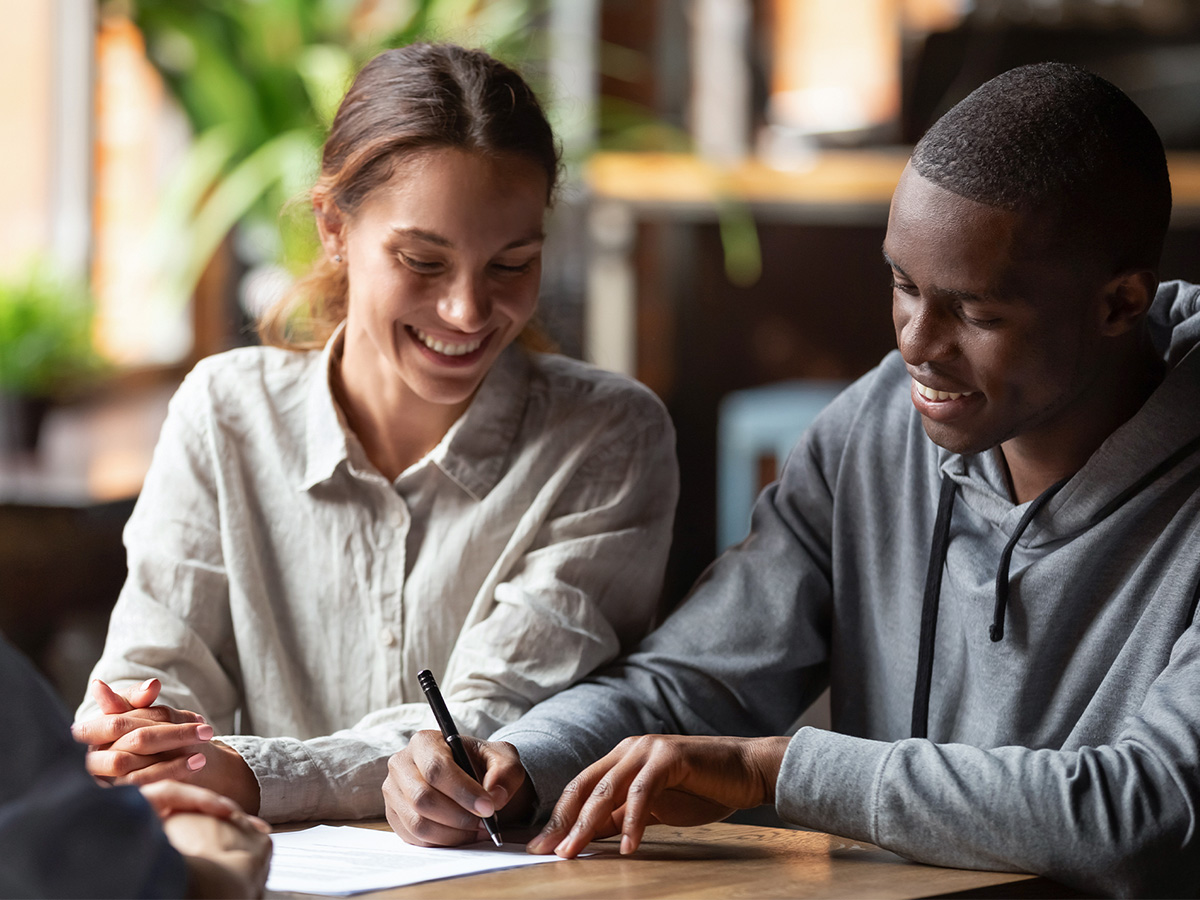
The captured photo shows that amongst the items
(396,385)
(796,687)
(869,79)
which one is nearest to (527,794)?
(796,687)

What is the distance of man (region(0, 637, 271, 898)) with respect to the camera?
734mm

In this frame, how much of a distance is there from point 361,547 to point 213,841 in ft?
1.94

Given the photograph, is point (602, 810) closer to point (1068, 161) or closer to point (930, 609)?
point (930, 609)

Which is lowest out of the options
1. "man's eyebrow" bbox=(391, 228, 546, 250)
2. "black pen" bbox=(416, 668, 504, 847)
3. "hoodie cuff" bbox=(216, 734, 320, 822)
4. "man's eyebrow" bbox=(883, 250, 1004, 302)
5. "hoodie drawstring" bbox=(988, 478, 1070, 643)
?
"hoodie cuff" bbox=(216, 734, 320, 822)

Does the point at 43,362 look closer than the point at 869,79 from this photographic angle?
Yes

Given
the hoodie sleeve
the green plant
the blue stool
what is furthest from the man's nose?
the blue stool

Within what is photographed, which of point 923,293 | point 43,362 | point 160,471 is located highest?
point 923,293

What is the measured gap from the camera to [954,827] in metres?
1.01

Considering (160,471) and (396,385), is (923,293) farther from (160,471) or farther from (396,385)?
(160,471)

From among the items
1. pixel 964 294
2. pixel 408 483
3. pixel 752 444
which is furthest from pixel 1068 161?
pixel 752 444

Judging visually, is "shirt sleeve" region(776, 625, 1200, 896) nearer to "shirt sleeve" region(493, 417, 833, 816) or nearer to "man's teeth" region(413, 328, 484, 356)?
"shirt sleeve" region(493, 417, 833, 816)

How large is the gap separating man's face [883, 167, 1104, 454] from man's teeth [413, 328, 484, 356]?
1.40 feet

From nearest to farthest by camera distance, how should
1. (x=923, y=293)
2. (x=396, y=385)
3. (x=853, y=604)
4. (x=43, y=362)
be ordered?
1. (x=923, y=293)
2. (x=853, y=604)
3. (x=396, y=385)
4. (x=43, y=362)

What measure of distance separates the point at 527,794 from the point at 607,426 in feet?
1.38
